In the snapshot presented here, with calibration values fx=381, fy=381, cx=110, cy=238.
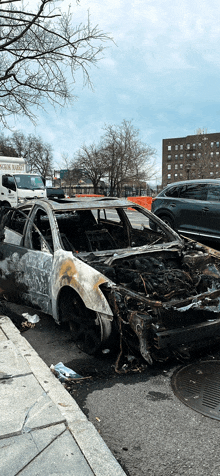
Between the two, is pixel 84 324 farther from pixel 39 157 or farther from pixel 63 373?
pixel 39 157

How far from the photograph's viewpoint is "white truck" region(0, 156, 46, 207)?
65.7 feet

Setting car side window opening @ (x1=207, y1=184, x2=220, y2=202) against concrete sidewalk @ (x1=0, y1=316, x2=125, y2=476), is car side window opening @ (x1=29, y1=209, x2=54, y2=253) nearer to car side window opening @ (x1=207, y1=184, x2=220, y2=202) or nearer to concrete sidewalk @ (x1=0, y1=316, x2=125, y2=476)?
concrete sidewalk @ (x1=0, y1=316, x2=125, y2=476)

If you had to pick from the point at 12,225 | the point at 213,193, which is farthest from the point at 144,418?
the point at 213,193

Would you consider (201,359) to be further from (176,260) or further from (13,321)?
(13,321)

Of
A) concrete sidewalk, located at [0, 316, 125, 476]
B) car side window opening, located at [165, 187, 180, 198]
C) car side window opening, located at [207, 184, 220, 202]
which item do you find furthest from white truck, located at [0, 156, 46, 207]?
concrete sidewalk, located at [0, 316, 125, 476]

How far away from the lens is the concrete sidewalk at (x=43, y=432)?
2.22 m

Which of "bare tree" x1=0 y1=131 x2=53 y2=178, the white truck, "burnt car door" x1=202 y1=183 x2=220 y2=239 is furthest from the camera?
"bare tree" x1=0 y1=131 x2=53 y2=178

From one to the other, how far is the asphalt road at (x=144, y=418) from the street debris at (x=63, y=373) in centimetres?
8

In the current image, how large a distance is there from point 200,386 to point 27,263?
261 centimetres

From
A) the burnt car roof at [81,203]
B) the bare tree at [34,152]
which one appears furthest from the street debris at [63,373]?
the bare tree at [34,152]

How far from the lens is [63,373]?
11.8 ft

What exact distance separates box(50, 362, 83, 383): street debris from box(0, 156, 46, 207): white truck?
1667 centimetres

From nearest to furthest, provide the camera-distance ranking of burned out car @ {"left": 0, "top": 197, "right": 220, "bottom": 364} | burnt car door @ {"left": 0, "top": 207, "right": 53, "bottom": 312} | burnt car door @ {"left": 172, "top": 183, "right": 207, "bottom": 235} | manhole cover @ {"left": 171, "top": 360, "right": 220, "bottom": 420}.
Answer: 1. manhole cover @ {"left": 171, "top": 360, "right": 220, "bottom": 420}
2. burned out car @ {"left": 0, "top": 197, "right": 220, "bottom": 364}
3. burnt car door @ {"left": 0, "top": 207, "right": 53, "bottom": 312}
4. burnt car door @ {"left": 172, "top": 183, "right": 207, "bottom": 235}

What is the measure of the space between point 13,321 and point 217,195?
5.59 meters
